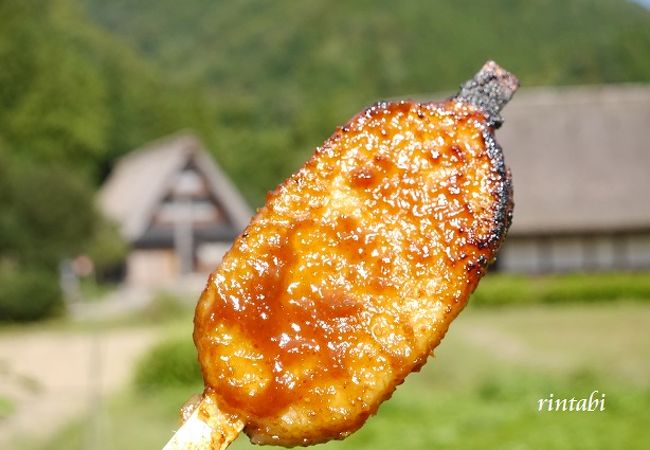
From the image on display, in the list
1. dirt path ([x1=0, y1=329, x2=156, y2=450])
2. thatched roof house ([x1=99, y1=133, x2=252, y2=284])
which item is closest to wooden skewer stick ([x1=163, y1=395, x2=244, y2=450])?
dirt path ([x1=0, y1=329, x2=156, y2=450])

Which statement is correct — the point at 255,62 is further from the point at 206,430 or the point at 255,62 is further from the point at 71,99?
the point at 206,430

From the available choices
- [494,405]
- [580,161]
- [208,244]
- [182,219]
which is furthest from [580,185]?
[494,405]

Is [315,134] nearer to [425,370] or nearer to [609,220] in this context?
[609,220]

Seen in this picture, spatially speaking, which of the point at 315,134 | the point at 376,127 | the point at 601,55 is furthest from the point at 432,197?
the point at 601,55

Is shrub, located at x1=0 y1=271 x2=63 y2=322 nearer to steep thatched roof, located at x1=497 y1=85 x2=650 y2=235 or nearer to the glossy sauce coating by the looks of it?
steep thatched roof, located at x1=497 y1=85 x2=650 y2=235

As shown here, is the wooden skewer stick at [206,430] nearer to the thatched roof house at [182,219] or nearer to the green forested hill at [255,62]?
the thatched roof house at [182,219]
